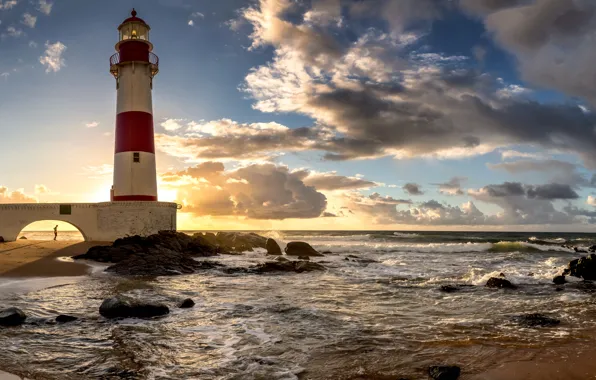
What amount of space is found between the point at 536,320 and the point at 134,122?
24772 mm

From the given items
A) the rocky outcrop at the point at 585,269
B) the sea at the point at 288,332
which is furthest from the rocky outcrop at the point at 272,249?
the rocky outcrop at the point at 585,269

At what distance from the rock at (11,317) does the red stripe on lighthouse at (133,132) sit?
19428 millimetres

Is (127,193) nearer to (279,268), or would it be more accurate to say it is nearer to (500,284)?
(279,268)

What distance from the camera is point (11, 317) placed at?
8391 millimetres

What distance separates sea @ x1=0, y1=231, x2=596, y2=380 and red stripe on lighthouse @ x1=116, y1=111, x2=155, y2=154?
14.3 m

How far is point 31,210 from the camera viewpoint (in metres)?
26.8

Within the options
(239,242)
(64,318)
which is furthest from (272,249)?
(64,318)

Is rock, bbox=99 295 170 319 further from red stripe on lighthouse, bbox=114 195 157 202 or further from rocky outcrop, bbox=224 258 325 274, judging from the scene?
red stripe on lighthouse, bbox=114 195 157 202

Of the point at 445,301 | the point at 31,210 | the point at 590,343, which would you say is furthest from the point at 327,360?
the point at 31,210

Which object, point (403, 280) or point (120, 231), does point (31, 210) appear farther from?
point (403, 280)

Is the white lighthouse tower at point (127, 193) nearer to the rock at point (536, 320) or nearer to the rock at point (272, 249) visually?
the rock at point (272, 249)

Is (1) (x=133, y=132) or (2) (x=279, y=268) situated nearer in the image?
(2) (x=279, y=268)

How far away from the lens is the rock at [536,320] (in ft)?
29.6

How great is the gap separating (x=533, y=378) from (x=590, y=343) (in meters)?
2.52
